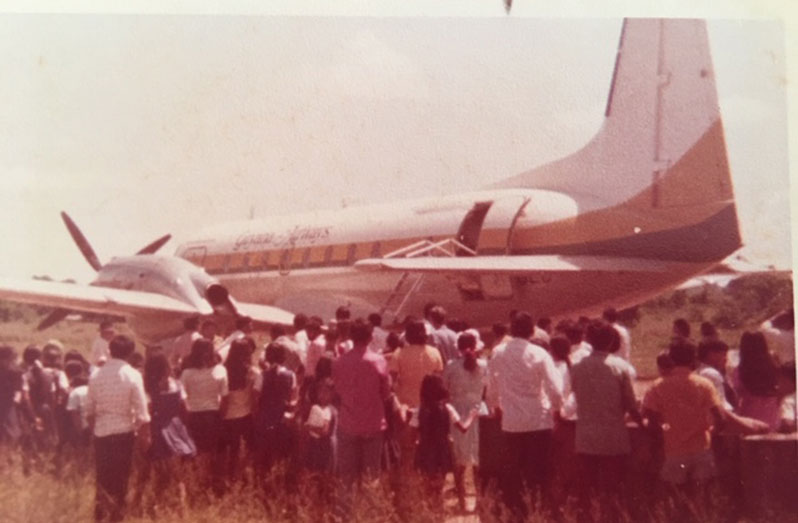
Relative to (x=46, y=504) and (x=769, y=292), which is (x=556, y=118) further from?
(x=46, y=504)

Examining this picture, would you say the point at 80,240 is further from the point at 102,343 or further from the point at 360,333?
the point at 360,333

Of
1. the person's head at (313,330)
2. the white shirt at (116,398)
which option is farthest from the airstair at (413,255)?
the white shirt at (116,398)

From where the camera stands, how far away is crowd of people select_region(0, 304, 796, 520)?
586 cm

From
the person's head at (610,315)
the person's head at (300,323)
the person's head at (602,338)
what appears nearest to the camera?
the person's head at (602,338)

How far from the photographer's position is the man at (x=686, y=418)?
575 cm

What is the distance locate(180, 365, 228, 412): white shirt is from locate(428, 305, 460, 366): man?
167 centimetres

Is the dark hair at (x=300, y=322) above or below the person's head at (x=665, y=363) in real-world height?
above

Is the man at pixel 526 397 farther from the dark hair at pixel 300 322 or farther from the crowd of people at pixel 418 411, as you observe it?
the dark hair at pixel 300 322

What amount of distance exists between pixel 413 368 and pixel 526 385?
884 millimetres

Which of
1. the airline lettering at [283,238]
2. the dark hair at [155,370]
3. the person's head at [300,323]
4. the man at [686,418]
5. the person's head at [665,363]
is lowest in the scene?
the man at [686,418]

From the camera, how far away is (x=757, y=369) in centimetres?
617

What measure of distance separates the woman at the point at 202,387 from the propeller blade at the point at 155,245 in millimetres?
2160

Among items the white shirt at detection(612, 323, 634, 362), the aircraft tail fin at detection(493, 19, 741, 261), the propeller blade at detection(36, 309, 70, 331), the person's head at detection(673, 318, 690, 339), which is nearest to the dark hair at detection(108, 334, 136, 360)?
the propeller blade at detection(36, 309, 70, 331)

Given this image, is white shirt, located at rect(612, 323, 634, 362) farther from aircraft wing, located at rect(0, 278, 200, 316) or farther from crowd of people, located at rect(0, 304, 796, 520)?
aircraft wing, located at rect(0, 278, 200, 316)
